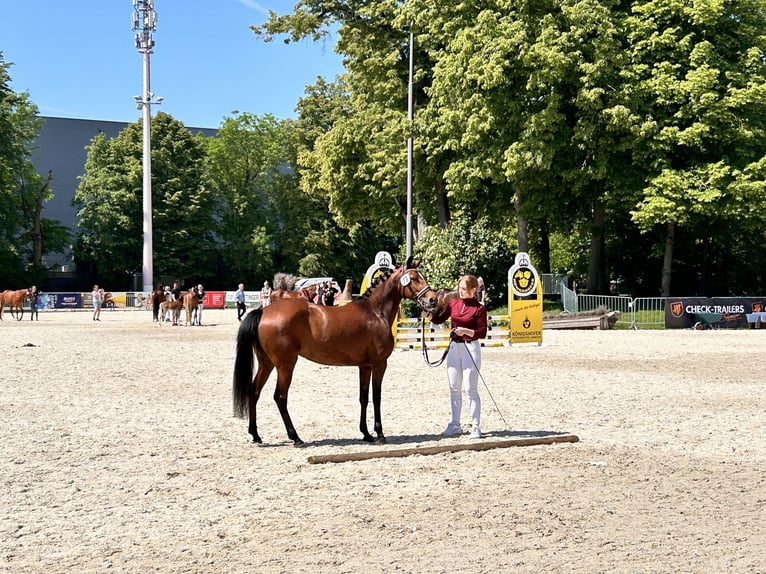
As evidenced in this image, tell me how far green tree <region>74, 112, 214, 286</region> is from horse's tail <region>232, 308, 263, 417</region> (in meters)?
64.4

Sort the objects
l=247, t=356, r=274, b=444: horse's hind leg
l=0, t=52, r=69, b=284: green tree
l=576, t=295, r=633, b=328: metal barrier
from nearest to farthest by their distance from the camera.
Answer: l=247, t=356, r=274, b=444: horse's hind leg → l=576, t=295, r=633, b=328: metal barrier → l=0, t=52, r=69, b=284: green tree

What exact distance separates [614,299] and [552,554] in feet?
109

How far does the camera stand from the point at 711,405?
1434cm

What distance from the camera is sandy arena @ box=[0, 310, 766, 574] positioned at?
6.55 meters

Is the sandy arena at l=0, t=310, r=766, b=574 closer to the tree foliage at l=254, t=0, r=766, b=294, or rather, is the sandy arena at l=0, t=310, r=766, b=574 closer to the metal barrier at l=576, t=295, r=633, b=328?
the metal barrier at l=576, t=295, r=633, b=328

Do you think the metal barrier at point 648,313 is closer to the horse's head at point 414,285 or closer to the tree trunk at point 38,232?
the horse's head at point 414,285

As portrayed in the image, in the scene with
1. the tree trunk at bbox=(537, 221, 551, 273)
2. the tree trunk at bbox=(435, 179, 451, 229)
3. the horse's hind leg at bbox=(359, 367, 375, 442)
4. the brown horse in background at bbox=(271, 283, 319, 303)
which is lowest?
the horse's hind leg at bbox=(359, 367, 375, 442)

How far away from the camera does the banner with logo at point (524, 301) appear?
2773 centimetres

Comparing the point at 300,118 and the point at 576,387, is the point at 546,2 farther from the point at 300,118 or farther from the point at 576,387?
the point at 300,118

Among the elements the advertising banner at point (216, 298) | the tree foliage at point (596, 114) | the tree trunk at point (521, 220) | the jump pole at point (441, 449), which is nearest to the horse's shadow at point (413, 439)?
the jump pole at point (441, 449)

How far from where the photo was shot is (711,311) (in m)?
36.9

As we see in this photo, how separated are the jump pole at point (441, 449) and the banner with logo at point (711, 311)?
27.5 m

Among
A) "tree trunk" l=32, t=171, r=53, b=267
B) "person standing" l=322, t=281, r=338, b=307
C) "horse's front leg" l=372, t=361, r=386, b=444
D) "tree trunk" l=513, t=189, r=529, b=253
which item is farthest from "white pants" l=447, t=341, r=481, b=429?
"tree trunk" l=32, t=171, r=53, b=267

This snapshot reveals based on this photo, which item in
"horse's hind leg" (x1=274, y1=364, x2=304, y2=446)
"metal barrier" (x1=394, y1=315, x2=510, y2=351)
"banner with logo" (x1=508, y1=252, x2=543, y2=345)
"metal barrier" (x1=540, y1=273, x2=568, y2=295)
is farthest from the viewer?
"metal barrier" (x1=540, y1=273, x2=568, y2=295)
